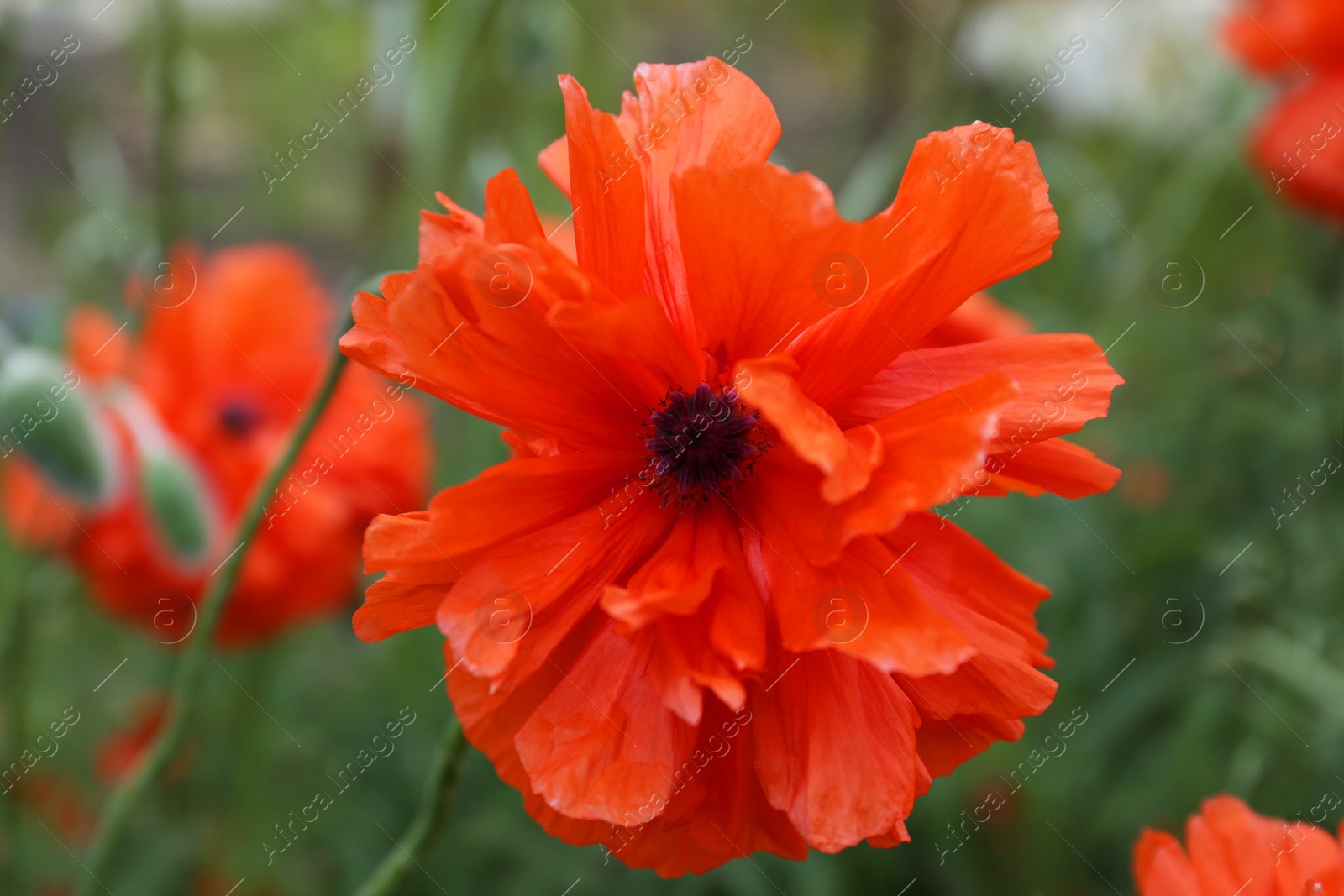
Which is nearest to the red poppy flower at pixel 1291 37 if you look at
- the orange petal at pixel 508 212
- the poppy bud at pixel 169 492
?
the orange petal at pixel 508 212

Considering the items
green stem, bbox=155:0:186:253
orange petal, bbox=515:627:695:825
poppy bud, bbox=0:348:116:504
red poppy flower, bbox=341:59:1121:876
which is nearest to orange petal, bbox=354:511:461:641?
red poppy flower, bbox=341:59:1121:876

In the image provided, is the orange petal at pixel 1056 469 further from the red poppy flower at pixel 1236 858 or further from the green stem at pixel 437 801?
the green stem at pixel 437 801

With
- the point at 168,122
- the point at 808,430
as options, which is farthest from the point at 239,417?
the point at 808,430

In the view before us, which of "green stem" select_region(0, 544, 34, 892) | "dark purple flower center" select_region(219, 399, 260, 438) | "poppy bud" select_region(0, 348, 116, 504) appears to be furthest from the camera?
"dark purple flower center" select_region(219, 399, 260, 438)

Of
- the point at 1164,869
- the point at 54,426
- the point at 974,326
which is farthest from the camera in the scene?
the point at 974,326

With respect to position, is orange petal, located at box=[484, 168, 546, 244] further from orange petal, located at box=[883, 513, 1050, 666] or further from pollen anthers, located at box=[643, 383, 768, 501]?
orange petal, located at box=[883, 513, 1050, 666]

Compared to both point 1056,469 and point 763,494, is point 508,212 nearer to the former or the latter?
point 763,494
